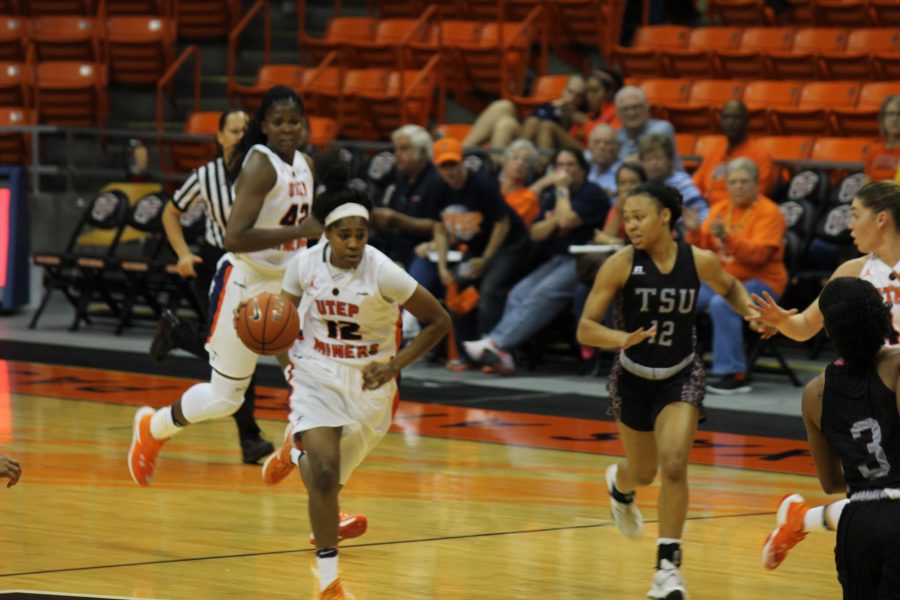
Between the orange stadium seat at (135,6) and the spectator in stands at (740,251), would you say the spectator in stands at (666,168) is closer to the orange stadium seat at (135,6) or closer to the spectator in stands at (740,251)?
the spectator in stands at (740,251)

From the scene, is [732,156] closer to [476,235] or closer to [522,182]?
[522,182]

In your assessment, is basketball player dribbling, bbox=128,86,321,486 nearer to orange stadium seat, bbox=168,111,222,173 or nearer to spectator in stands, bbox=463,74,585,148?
spectator in stands, bbox=463,74,585,148

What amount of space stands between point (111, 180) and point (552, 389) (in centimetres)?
697

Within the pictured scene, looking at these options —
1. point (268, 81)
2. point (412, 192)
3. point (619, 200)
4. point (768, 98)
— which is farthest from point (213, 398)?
point (268, 81)

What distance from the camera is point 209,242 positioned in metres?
8.77

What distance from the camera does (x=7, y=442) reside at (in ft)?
29.9

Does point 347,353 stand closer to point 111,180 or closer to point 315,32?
point 111,180

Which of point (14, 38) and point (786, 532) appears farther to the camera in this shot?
point (14, 38)

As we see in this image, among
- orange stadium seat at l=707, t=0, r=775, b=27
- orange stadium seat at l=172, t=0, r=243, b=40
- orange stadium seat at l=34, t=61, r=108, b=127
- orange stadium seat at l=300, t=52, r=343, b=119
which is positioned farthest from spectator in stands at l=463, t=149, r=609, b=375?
orange stadium seat at l=172, t=0, r=243, b=40

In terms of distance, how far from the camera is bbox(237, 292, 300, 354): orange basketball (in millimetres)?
A: 6168

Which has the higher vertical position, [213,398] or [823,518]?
[823,518]

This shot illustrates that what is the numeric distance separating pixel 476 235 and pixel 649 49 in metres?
3.89

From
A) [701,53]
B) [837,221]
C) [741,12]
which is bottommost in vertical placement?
[837,221]

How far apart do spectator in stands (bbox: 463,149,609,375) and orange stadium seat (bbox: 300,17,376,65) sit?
5.57 meters
